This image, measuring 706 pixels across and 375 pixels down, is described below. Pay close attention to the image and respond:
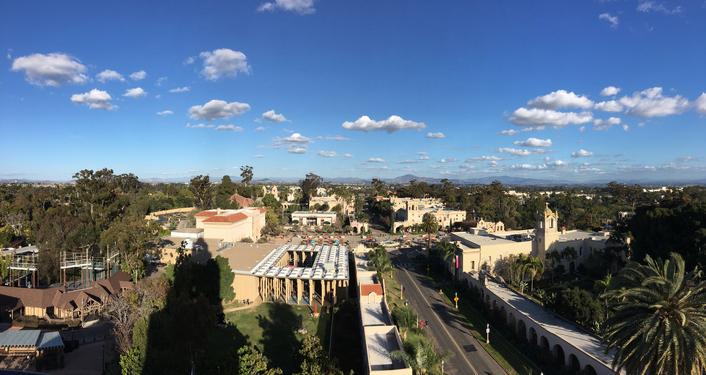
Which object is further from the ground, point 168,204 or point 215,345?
point 168,204

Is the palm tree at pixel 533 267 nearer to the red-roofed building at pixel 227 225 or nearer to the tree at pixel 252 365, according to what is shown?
the tree at pixel 252 365

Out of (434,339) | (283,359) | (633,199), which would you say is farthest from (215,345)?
(633,199)

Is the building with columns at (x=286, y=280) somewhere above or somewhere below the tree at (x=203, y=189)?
below

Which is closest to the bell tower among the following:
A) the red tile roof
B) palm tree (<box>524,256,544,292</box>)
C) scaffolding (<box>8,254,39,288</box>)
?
palm tree (<box>524,256,544,292</box>)

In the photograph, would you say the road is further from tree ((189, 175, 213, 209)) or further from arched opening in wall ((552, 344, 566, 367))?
tree ((189, 175, 213, 209))

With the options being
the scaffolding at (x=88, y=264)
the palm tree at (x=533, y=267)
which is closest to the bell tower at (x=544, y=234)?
the palm tree at (x=533, y=267)

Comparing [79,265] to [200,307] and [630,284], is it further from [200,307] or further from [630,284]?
[630,284]

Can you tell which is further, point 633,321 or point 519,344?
point 519,344
